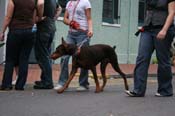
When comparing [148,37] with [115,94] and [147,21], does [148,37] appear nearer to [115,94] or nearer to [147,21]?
[147,21]

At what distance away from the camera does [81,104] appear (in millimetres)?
8578

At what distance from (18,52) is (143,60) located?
2.48 metres

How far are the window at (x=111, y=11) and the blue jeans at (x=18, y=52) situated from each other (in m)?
12.2

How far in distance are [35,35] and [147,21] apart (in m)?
2.36

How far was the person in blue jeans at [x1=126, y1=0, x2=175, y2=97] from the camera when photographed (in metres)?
9.01

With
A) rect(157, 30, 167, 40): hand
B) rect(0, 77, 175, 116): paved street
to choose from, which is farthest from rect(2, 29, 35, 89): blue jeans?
rect(157, 30, 167, 40): hand

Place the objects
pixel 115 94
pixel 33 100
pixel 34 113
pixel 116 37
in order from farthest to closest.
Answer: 1. pixel 116 37
2. pixel 115 94
3. pixel 33 100
4. pixel 34 113

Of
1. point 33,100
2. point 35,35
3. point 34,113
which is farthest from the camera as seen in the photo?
point 35,35

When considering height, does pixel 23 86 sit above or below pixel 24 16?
below

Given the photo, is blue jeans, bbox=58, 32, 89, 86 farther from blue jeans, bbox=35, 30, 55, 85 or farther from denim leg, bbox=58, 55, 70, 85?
blue jeans, bbox=35, 30, 55, 85

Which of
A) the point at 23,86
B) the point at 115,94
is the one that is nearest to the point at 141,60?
the point at 115,94

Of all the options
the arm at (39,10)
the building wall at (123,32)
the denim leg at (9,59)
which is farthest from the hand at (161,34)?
the building wall at (123,32)

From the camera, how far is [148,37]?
9.16 m

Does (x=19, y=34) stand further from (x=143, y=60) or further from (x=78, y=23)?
(x=143, y=60)
